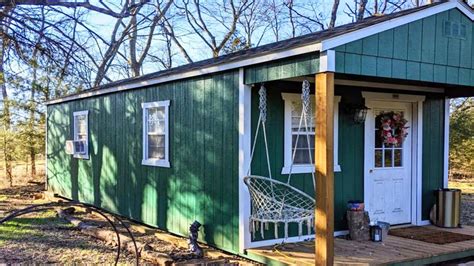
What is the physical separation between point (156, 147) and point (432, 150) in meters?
4.15

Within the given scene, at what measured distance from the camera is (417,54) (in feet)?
15.6

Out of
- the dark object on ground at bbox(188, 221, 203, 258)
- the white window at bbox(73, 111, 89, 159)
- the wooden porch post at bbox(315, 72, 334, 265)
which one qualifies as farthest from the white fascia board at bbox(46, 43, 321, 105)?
the dark object on ground at bbox(188, 221, 203, 258)

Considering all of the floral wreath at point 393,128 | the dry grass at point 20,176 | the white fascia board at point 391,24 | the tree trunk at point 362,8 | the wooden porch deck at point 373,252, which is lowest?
the dry grass at point 20,176

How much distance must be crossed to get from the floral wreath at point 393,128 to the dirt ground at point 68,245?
2767mm

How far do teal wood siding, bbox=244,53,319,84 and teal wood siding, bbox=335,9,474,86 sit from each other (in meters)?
0.24

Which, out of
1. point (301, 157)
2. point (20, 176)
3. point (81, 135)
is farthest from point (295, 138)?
point (20, 176)

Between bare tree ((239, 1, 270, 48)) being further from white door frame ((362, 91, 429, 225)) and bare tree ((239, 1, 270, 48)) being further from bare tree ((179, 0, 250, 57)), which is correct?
white door frame ((362, 91, 429, 225))

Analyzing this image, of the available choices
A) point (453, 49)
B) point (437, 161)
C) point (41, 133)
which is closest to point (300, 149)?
point (453, 49)

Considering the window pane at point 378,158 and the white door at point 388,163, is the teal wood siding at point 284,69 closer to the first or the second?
the white door at point 388,163

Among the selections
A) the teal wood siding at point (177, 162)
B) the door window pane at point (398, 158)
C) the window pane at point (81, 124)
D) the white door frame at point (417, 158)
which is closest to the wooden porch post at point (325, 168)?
the teal wood siding at point (177, 162)

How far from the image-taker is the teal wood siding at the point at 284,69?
4336 millimetres

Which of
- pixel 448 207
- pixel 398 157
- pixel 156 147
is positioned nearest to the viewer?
pixel 448 207

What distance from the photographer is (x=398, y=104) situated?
6664 millimetres

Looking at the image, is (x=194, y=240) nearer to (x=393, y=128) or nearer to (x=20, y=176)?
(x=393, y=128)
